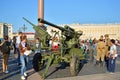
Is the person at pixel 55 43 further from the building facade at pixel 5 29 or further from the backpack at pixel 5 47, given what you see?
the building facade at pixel 5 29

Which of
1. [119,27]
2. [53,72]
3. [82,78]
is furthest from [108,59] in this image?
[119,27]

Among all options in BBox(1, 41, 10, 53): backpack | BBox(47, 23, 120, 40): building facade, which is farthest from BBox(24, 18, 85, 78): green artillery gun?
BBox(47, 23, 120, 40): building facade

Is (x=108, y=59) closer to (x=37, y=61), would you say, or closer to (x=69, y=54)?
(x=69, y=54)

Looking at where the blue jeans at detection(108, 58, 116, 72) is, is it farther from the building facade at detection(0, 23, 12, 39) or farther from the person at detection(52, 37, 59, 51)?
the building facade at detection(0, 23, 12, 39)

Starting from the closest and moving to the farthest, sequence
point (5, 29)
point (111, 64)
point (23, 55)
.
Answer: point (23, 55) < point (111, 64) < point (5, 29)

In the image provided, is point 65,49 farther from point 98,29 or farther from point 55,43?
point 98,29

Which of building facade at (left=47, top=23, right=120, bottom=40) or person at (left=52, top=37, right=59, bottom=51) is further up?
building facade at (left=47, top=23, right=120, bottom=40)

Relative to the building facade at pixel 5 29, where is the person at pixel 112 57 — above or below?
below

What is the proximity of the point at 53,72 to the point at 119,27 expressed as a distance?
135m

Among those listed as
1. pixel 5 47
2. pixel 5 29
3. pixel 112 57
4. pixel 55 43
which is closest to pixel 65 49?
pixel 55 43

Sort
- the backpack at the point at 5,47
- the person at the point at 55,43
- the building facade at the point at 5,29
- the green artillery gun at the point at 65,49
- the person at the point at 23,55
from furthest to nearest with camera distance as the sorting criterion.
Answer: the building facade at the point at 5,29, the person at the point at 55,43, the backpack at the point at 5,47, the green artillery gun at the point at 65,49, the person at the point at 23,55

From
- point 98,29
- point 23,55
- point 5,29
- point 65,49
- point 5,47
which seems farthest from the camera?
point 5,29

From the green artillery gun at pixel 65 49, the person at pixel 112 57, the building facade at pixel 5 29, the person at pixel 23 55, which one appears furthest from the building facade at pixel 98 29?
the person at pixel 23 55

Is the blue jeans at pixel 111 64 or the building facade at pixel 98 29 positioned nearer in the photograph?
the blue jeans at pixel 111 64
